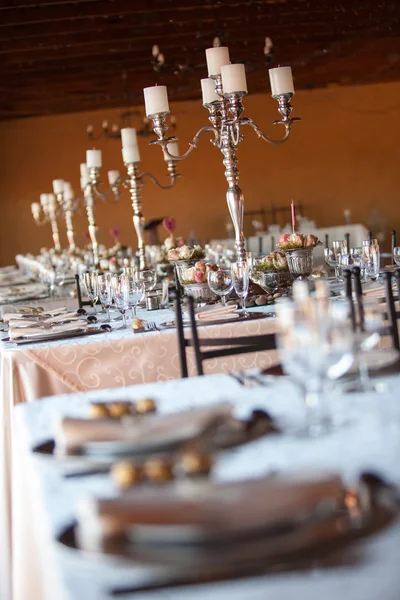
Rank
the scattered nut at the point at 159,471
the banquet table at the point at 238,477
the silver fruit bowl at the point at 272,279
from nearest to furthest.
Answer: the banquet table at the point at 238,477 < the scattered nut at the point at 159,471 < the silver fruit bowl at the point at 272,279

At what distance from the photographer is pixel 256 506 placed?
98 cm

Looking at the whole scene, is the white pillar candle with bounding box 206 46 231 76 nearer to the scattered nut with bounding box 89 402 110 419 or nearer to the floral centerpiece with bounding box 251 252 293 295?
the floral centerpiece with bounding box 251 252 293 295

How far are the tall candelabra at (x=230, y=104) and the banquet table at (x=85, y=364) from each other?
832 mm

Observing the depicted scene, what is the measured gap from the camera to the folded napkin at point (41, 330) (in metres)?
3.14

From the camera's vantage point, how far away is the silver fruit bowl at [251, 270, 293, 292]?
3.58 metres

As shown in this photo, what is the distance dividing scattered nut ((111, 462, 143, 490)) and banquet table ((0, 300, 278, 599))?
187 cm

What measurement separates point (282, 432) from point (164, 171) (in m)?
13.0

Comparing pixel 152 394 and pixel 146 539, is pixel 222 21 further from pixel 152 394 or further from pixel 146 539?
pixel 146 539

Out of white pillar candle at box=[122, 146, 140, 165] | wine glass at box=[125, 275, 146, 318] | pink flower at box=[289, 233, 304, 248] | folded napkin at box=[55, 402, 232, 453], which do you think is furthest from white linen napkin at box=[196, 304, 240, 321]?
white pillar candle at box=[122, 146, 140, 165]

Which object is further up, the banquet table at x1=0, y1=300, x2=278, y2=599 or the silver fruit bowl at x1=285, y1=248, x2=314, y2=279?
the silver fruit bowl at x1=285, y1=248, x2=314, y2=279

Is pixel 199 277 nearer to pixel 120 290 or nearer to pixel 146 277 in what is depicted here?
pixel 146 277

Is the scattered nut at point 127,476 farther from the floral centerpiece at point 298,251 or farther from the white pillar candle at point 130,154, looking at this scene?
the white pillar candle at point 130,154

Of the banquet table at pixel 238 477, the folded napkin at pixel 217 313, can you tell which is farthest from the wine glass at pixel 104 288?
the banquet table at pixel 238 477

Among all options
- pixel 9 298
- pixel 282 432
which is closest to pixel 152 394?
pixel 282 432
